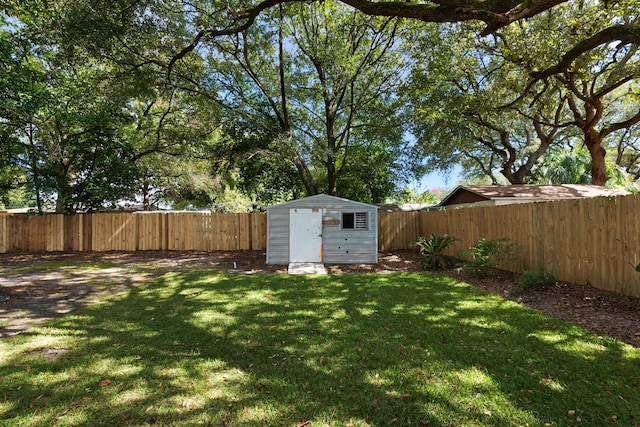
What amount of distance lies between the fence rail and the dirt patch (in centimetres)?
51

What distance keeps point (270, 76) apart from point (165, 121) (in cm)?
678

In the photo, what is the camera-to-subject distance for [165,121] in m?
16.8

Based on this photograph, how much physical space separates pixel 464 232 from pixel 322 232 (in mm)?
4601

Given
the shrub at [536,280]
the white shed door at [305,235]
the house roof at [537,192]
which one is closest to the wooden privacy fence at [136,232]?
the white shed door at [305,235]

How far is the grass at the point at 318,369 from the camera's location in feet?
7.68

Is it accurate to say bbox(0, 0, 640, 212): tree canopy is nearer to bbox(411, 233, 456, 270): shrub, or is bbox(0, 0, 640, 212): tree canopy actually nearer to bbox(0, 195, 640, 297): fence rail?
bbox(0, 195, 640, 297): fence rail

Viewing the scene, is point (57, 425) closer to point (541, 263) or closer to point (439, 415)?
point (439, 415)

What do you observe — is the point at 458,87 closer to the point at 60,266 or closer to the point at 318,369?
the point at 318,369

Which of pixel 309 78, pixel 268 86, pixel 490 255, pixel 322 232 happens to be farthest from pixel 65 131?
pixel 490 255

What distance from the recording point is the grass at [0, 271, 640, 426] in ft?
7.68

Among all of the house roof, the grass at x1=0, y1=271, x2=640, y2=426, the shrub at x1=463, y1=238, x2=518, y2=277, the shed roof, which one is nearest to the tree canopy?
the house roof

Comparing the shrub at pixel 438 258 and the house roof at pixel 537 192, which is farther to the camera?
the house roof at pixel 537 192

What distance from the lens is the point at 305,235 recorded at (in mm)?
10320

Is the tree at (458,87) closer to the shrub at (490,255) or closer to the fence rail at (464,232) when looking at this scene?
the fence rail at (464,232)
